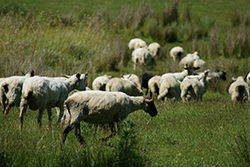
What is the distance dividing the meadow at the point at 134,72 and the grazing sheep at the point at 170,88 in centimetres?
75

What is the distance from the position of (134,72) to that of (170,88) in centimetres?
666

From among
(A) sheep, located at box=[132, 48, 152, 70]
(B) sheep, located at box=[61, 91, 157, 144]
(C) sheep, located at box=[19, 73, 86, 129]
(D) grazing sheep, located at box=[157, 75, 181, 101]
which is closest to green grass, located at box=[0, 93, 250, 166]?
(B) sheep, located at box=[61, 91, 157, 144]

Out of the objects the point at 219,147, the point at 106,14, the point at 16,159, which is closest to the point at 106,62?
the point at 106,14

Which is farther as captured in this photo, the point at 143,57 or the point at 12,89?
the point at 143,57

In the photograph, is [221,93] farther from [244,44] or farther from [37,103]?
[37,103]

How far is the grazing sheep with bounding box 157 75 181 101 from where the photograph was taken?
1127 centimetres

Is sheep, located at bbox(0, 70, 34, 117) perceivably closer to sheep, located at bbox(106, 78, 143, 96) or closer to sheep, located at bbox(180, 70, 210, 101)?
sheep, located at bbox(106, 78, 143, 96)

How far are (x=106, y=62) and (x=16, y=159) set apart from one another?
45.7 feet

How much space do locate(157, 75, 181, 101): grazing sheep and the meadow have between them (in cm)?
75

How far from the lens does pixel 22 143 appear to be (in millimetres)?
5098

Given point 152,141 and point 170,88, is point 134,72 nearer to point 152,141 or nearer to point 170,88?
point 170,88

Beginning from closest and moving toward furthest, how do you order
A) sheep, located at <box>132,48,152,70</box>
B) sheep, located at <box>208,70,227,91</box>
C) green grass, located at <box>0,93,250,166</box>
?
green grass, located at <box>0,93,250,166</box> < sheep, located at <box>208,70,227,91</box> < sheep, located at <box>132,48,152,70</box>

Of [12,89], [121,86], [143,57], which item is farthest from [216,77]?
[12,89]

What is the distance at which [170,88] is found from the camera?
11.3m
